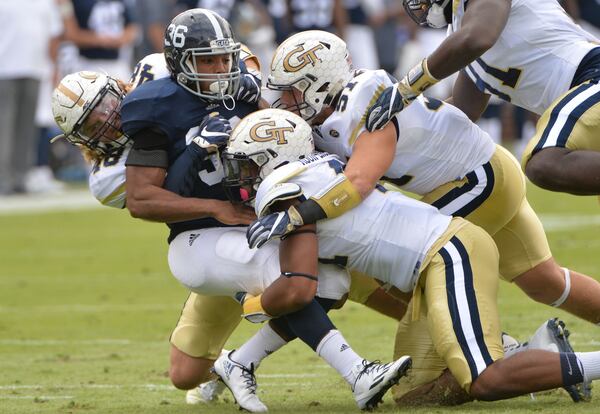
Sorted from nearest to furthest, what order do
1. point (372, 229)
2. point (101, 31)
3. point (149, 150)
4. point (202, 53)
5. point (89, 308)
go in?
point (372, 229) < point (149, 150) < point (202, 53) < point (89, 308) < point (101, 31)

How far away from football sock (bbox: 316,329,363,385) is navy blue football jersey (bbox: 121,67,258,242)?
0.66 meters

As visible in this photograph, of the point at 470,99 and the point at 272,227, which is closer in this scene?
the point at 272,227

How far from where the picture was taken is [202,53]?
16.8 ft

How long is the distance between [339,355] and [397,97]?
0.98m

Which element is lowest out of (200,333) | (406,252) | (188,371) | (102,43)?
(102,43)

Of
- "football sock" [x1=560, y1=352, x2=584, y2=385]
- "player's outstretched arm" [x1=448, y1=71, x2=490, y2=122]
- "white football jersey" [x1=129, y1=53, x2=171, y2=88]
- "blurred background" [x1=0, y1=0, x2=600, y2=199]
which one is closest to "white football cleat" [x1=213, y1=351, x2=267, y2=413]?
"football sock" [x1=560, y1=352, x2=584, y2=385]

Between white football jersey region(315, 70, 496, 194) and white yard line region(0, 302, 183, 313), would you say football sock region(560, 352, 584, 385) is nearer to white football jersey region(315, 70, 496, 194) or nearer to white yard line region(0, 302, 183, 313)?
white football jersey region(315, 70, 496, 194)

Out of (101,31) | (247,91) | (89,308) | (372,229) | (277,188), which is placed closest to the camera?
(277,188)

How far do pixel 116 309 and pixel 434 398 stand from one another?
11.3ft

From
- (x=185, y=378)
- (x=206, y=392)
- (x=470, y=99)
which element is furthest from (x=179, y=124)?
(x=470, y=99)

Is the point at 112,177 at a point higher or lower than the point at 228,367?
higher

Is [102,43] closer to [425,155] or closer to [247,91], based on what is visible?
[247,91]

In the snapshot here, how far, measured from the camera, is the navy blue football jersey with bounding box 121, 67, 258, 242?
16.4 ft

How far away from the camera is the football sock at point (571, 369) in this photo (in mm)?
4535
